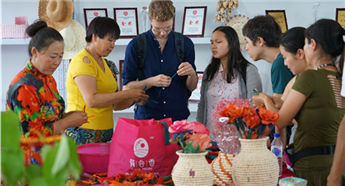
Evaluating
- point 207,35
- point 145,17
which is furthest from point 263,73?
point 145,17

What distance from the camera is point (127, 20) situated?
132 inches

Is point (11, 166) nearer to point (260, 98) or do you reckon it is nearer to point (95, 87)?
point (260, 98)

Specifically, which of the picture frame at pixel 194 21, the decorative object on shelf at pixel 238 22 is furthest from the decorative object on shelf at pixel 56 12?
the decorative object on shelf at pixel 238 22

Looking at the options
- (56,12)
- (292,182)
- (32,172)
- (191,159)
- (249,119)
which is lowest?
(292,182)

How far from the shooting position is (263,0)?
3408 mm

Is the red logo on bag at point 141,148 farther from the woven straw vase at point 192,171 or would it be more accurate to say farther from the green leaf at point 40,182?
the green leaf at point 40,182

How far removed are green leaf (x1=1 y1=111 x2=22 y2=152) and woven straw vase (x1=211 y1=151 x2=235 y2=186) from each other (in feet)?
2.95

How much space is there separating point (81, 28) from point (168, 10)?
4.90 feet

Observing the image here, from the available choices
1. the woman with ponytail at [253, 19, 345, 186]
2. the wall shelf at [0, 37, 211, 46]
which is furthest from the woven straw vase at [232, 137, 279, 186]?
the wall shelf at [0, 37, 211, 46]

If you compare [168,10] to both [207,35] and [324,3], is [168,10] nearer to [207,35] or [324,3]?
[207,35]

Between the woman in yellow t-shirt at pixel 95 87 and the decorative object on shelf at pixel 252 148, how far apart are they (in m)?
0.91

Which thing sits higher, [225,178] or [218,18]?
[218,18]

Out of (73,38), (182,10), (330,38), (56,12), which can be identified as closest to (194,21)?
(182,10)

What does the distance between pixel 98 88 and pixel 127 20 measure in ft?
5.47
